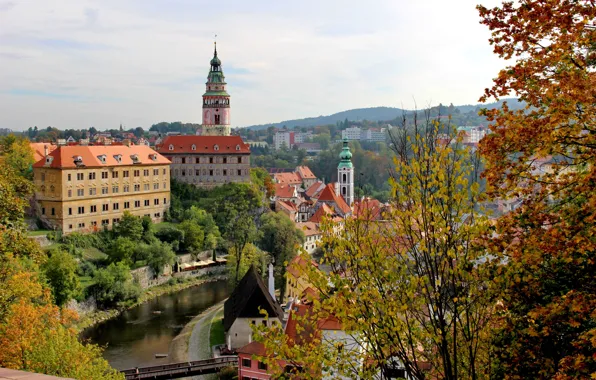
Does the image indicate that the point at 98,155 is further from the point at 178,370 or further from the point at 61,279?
the point at 178,370

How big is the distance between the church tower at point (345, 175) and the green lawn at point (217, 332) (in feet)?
110

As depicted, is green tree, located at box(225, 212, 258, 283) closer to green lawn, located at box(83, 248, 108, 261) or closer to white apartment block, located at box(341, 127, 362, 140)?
green lawn, located at box(83, 248, 108, 261)

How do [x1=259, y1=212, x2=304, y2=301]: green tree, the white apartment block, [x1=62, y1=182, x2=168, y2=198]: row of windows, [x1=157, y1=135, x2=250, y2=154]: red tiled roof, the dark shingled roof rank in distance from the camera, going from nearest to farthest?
the dark shingled roof
[x1=62, y1=182, x2=168, y2=198]: row of windows
[x1=259, y1=212, x2=304, y2=301]: green tree
[x1=157, y1=135, x2=250, y2=154]: red tiled roof
the white apartment block

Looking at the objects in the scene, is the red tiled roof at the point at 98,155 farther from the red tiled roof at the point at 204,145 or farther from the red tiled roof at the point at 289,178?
the red tiled roof at the point at 289,178

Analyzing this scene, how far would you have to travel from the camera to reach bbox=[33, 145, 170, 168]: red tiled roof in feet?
128

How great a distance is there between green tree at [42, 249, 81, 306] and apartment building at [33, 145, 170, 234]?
8782 millimetres

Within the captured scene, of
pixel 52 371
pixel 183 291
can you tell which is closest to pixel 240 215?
pixel 183 291

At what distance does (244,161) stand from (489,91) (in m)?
44.9

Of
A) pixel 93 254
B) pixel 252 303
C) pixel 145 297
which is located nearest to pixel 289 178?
pixel 93 254

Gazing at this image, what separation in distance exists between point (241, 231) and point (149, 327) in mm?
13382

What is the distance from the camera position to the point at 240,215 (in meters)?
46.1

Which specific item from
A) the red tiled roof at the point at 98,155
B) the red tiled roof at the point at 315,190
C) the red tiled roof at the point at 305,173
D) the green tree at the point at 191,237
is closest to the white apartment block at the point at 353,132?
the red tiled roof at the point at 305,173

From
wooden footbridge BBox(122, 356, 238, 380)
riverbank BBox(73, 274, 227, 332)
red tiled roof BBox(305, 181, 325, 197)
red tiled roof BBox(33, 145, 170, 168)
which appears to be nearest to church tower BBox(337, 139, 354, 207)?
red tiled roof BBox(305, 181, 325, 197)

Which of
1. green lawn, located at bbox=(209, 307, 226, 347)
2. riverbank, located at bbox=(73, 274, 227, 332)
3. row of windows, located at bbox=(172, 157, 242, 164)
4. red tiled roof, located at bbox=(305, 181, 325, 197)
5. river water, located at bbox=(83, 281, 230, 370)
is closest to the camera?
river water, located at bbox=(83, 281, 230, 370)
